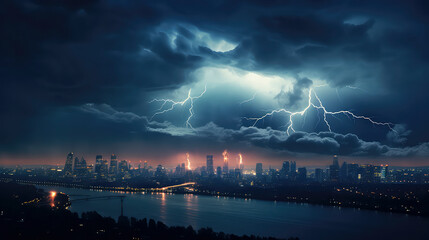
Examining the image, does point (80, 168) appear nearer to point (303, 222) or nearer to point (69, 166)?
point (69, 166)

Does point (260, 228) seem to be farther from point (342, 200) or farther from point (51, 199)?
point (51, 199)

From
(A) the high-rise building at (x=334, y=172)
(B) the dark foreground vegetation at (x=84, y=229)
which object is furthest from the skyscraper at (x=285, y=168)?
(B) the dark foreground vegetation at (x=84, y=229)

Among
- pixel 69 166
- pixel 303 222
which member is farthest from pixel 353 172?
pixel 69 166

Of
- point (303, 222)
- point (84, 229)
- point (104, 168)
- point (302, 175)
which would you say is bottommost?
Answer: point (303, 222)

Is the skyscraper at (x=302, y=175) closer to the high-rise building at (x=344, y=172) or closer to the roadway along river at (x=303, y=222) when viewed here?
the high-rise building at (x=344, y=172)

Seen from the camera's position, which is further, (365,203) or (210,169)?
(210,169)

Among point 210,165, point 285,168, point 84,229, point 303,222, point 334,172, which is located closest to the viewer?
point 84,229

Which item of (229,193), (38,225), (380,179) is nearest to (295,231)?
(38,225)

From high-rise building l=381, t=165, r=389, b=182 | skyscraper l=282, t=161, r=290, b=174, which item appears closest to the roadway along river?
high-rise building l=381, t=165, r=389, b=182

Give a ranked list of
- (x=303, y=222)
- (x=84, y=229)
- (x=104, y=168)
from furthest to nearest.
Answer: (x=104, y=168)
(x=303, y=222)
(x=84, y=229)

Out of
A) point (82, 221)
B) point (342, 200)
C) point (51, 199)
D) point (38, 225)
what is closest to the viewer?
point (38, 225)

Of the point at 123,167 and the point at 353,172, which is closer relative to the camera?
the point at 353,172
